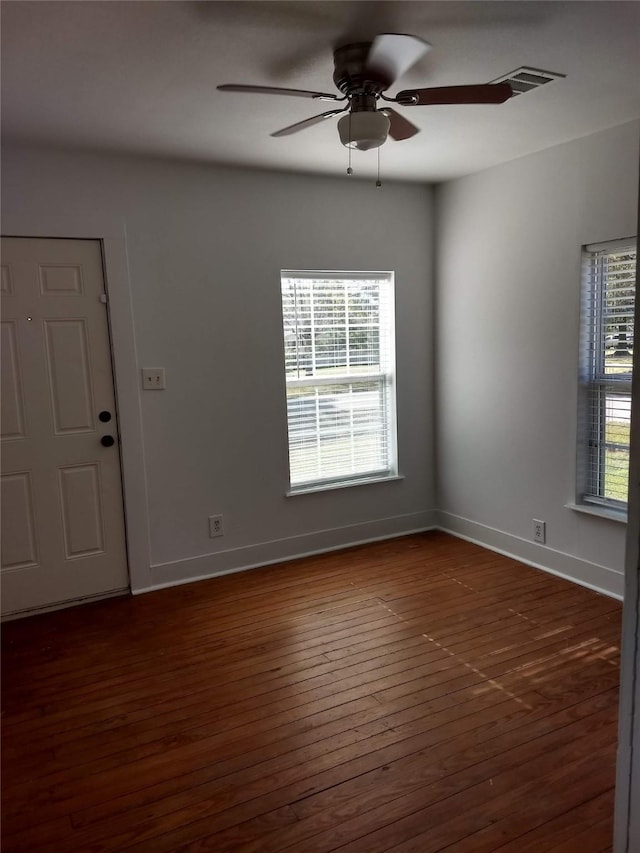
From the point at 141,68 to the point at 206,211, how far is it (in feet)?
4.54

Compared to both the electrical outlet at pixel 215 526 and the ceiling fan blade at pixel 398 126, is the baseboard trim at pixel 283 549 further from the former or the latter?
the ceiling fan blade at pixel 398 126

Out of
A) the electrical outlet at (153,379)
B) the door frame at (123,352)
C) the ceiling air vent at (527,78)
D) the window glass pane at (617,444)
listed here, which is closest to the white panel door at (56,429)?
the door frame at (123,352)

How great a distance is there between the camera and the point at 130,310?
344 cm

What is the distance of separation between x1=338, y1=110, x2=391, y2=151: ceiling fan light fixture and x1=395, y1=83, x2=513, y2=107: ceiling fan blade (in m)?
0.13

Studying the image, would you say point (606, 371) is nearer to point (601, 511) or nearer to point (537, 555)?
point (601, 511)

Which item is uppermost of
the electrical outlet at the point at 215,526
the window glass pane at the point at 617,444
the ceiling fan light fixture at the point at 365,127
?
the ceiling fan light fixture at the point at 365,127

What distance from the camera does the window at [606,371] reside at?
3191 mm

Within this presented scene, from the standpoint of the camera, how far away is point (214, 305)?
12.0 feet

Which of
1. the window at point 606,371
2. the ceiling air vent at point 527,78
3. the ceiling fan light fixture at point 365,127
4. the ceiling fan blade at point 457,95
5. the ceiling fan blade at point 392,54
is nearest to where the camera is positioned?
the ceiling fan blade at point 392,54

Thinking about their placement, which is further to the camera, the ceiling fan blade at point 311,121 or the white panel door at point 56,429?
the white panel door at point 56,429

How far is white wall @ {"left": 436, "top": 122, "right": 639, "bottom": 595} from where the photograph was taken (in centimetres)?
328

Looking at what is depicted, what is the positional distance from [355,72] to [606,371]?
2.09 m

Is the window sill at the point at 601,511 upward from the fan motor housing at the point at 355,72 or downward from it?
downward

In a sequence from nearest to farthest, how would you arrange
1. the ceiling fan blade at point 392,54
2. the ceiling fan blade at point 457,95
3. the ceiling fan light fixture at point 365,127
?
the ceiling fan blade at point 392,54 → the ceiling fan blade at point 457,95 → the ceiling fan light fixture at point 365,127
